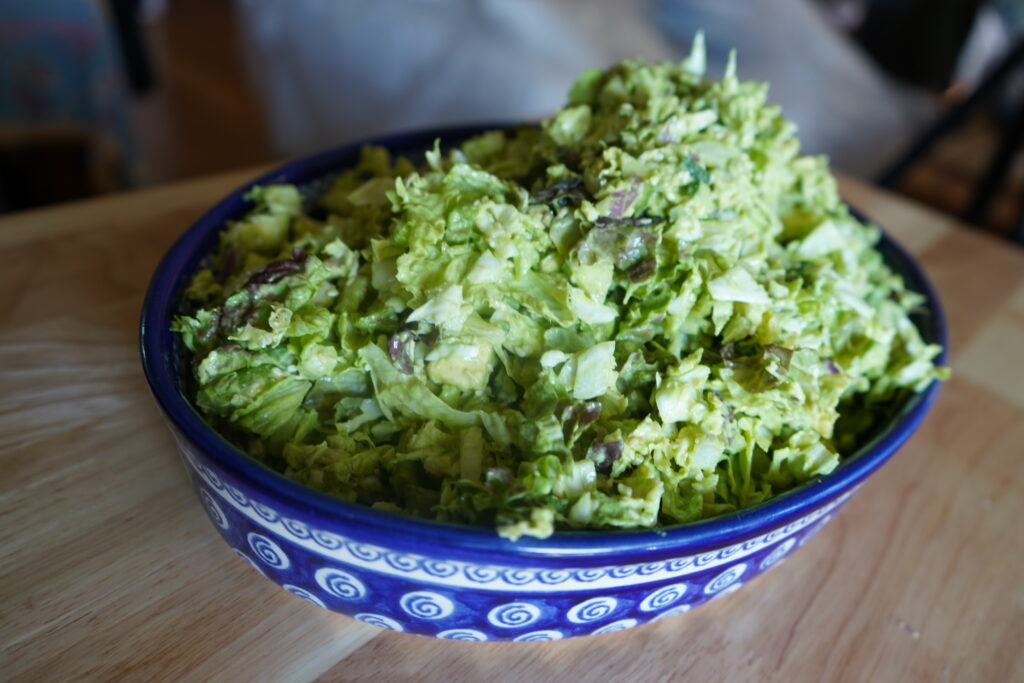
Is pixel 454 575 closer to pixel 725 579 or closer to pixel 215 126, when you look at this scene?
pixel 725 579

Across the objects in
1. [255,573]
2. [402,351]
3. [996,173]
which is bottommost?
[255,573]

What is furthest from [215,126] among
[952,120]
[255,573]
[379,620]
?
[379,620]

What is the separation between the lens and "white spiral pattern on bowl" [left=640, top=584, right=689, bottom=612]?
2.02 feet

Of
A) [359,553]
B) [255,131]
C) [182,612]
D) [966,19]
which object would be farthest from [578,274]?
[255,131]

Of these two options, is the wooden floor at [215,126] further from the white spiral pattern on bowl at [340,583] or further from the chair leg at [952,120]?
the white spiral pattern on bowl at [340,583]

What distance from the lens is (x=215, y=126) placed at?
3232mm

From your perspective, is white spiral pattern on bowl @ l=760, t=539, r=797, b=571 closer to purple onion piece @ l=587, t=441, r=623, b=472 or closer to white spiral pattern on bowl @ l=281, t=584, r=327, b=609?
purple onion piece @ l=587, t=441, r=623, b=472

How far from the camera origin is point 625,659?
69 cm

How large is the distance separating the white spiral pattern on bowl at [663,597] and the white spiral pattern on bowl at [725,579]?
3cm

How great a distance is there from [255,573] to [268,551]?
0.39 ft

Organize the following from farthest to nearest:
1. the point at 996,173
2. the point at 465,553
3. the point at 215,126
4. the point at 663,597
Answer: the point at 215,126
the point at 996,173
the point at 663,597
the point at 465,553

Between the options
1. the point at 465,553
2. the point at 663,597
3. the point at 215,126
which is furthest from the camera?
the point at 215,126

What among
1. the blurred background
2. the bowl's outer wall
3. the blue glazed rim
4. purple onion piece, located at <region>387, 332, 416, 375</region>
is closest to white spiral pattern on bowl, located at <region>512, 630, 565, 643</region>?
the bowl's outer wall

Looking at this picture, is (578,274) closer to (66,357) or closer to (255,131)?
(66,357)
